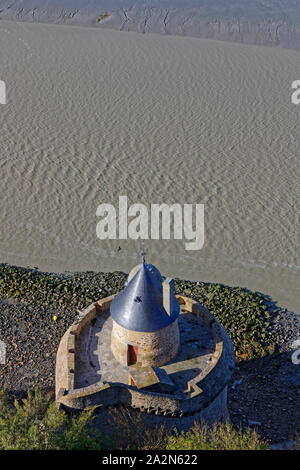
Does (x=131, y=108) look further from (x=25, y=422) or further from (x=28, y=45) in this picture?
(x=25, y=422)

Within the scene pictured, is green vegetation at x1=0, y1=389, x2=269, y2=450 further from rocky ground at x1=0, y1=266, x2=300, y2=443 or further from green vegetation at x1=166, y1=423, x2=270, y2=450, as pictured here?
rocky ground at x1=0, y1=266, x2=300, y2=443

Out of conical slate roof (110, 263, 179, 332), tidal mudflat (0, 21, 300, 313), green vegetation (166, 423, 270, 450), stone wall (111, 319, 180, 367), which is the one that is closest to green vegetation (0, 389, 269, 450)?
green vegetation (166, 423, 270, 450)

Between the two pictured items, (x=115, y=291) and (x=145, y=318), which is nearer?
(x=145, y=318)

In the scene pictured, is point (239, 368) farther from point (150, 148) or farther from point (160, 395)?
point (150, 148)

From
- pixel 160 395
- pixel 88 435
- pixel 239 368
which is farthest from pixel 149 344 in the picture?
pixel 239 368

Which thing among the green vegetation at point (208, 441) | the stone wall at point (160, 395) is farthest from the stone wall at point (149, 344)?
the green vegetation at point (208, 441)

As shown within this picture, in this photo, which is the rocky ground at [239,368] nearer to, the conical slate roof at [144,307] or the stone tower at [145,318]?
the stone tower at [145,318]

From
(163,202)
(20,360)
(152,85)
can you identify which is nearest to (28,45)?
(152,85)

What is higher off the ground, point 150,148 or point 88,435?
point 150,148
